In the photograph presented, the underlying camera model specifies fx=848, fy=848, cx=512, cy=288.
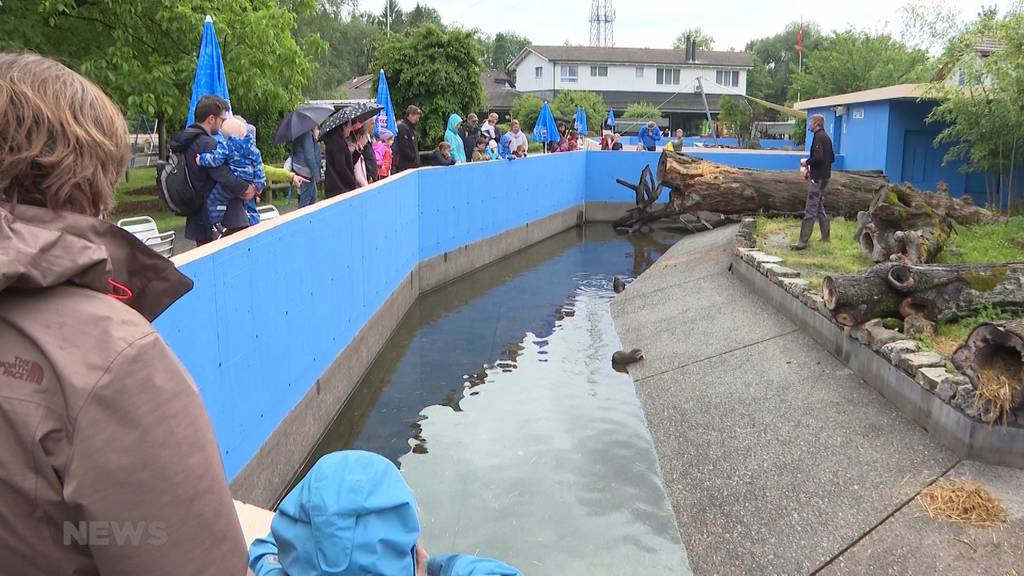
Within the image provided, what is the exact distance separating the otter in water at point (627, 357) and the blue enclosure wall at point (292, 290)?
2.83 m

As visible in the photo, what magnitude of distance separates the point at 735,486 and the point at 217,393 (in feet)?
11.8

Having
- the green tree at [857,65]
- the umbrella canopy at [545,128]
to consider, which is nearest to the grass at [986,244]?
the umbrella canopy at [545,128]

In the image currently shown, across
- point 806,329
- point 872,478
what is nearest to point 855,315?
point 806,329

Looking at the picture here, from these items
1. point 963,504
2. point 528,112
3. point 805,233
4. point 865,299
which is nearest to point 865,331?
point 865,299

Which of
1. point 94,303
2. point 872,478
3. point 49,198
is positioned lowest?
point 872,478

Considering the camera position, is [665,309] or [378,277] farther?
[665,309]

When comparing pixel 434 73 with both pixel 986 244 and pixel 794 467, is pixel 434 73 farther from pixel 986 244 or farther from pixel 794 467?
pixel 794 467

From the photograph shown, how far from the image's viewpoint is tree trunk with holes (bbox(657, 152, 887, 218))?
54.9 ft

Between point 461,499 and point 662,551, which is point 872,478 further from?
point 461,499

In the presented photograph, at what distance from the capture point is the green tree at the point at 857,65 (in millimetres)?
41406

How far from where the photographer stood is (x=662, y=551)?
5512 mm

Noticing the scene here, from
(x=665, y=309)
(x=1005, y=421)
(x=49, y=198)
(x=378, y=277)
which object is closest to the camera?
(x=49, y=198)

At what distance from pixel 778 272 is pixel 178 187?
22.9 feet

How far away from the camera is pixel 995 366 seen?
17.9 feet
